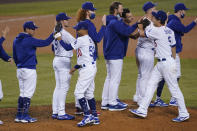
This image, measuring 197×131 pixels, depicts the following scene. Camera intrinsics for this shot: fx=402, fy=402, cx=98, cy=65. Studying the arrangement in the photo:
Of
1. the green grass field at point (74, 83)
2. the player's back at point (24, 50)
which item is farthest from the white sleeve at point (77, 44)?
the green grass field at point (74, 83)

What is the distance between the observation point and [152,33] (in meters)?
6.86

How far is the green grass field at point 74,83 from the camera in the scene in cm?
918

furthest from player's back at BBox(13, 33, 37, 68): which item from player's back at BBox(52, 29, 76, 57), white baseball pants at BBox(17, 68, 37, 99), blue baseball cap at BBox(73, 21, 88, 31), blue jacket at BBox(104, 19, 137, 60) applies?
blue jacket at BBox(104, 19, 137, 60)

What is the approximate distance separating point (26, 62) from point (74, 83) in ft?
13.3

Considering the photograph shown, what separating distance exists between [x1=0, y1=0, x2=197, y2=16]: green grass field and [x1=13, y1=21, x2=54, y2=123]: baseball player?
618 inches

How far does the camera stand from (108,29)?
24.6ft

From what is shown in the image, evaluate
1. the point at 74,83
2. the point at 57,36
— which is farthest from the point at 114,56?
the point at 74,83

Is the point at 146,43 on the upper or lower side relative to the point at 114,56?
upper

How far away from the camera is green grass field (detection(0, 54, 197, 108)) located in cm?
918

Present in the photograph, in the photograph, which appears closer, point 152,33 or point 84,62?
point 84,62

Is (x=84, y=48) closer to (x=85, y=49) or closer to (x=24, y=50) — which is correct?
(x=85, y=49)

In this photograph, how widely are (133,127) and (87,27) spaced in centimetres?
182

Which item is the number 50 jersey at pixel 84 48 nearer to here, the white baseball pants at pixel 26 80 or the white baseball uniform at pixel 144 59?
the white baseball pants at pixel 26 80

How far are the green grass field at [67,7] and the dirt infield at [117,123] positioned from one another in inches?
596
